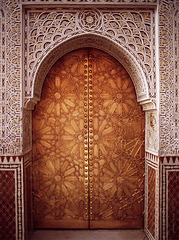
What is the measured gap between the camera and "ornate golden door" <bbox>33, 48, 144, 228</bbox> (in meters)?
3.09


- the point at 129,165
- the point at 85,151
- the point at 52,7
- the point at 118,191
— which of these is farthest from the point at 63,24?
the point at 118,191

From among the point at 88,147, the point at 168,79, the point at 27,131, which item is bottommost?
the point at 88,147

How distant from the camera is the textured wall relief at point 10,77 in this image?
101 inches

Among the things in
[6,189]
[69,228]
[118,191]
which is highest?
[6,189]

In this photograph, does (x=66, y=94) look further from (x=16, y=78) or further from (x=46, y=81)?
(x=16, y=78)

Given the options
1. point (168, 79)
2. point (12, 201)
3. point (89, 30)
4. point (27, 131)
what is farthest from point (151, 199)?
point (89, 30)

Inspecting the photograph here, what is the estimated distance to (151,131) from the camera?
9.38 feet

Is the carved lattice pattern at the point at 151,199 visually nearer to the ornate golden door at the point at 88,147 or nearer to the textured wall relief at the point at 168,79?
the ornate golden door at the point at 88,147

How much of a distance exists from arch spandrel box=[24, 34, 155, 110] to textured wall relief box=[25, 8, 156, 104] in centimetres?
5

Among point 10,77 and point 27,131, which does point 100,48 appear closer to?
point 10,77

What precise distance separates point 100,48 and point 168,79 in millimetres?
1102

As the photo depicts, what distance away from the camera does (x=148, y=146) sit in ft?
9.77

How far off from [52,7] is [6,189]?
247 cm

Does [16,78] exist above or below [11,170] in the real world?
above
